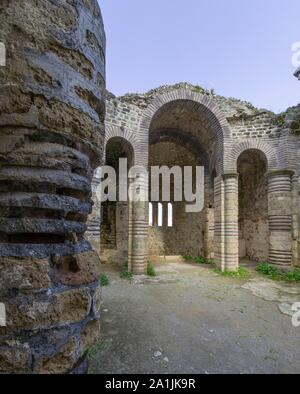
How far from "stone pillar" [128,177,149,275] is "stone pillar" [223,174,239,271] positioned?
2860mm

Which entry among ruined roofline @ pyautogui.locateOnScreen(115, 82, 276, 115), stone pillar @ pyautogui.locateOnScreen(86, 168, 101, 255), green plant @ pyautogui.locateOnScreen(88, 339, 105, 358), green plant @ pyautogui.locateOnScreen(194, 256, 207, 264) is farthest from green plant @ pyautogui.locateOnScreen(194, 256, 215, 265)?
green plant @ pyautogui.locateOnScreen(88, 339, 105, 358)

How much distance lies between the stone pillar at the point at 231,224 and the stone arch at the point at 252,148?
437mm

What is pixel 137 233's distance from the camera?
24.0 ft

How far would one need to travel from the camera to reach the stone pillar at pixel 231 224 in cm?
777

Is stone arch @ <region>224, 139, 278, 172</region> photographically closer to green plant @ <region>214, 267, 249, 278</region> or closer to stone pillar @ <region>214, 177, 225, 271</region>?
stone pillar @ <region>214, 177, 225, 271</region>

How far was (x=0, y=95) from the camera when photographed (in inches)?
37.8

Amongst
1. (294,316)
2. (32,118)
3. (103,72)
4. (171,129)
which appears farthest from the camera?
(171,129)

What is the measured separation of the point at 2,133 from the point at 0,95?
16 cm

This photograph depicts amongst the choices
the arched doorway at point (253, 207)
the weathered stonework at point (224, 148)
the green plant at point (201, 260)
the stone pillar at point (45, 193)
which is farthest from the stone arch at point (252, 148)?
the stone pillar at point (45, 193)

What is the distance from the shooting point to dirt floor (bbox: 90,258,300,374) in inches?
101

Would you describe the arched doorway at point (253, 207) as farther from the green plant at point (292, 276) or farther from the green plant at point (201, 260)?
the green plant at point (201, 260)
